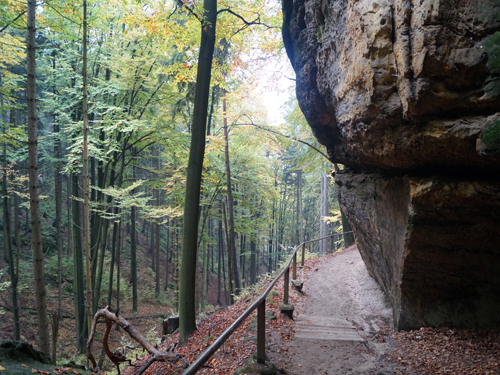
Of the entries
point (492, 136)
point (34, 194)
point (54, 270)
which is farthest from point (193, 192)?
point (54, 270)

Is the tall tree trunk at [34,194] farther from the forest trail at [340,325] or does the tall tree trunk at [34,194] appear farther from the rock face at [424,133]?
the rock face at [424,133]

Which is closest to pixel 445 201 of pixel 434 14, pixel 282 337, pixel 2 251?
pixel 434 14

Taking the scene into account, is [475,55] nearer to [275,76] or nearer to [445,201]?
[445,201]

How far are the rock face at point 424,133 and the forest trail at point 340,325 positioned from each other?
913mm

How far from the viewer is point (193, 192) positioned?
7176mm

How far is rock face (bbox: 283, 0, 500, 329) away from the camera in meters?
3.50

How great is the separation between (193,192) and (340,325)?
15.5ft

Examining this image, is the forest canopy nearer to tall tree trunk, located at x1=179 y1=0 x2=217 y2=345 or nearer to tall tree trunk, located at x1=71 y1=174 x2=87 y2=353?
tall tree trunk, located at x1=71 y1=174 x2=87 y2=353

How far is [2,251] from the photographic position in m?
18.1

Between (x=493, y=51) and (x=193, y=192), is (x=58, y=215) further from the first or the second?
(x=493, y=51)

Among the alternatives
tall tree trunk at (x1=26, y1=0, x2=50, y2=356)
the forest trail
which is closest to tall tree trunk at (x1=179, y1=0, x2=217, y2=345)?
the forest trail

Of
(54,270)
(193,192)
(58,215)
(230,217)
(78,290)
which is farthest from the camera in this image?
(54,270)

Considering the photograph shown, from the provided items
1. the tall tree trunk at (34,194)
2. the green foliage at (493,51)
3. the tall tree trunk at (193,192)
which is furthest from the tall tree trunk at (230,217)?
the green foliage at (493,51)

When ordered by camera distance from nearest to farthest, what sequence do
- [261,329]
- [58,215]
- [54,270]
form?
[261,329] < [58,215] < [54,270]
